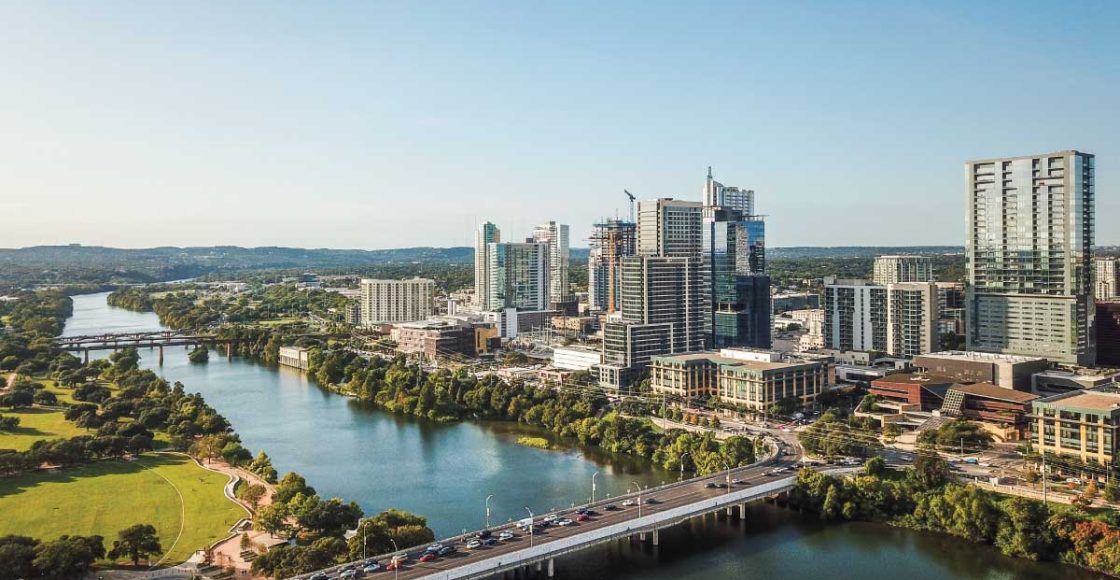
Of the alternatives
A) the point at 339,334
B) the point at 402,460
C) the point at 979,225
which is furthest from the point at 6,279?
the point at 979,225

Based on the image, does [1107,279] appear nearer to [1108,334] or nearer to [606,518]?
[1108,334]

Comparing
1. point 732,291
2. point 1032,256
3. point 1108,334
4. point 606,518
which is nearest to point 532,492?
point 606,518

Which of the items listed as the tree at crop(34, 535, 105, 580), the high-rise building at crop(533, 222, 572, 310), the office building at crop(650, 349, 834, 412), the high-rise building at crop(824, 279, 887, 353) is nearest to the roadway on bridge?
the tree at crop(34, 535, 105, 580)

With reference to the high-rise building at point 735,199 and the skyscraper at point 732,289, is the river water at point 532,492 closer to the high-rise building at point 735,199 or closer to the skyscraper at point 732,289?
the skyscraper at point 732,289

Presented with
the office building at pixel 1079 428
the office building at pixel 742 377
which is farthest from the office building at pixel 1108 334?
the office building at pixel 1079 428

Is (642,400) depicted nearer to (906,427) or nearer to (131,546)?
(906,427)

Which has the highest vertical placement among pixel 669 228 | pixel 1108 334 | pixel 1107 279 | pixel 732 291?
pixel 669 228

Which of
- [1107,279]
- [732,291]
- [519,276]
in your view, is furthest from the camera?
[519,276]
